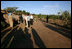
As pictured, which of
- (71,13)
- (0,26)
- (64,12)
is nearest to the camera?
(0,26)

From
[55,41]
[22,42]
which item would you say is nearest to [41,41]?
[55,41]

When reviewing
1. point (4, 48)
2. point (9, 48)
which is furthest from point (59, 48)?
point (4, 48)

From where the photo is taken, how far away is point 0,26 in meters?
8.91

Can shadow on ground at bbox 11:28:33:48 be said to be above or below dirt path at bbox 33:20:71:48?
below

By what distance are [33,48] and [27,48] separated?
1.06 feet

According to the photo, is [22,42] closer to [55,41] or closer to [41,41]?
[41,41]

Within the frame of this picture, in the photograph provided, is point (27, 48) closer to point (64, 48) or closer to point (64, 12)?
point (64, 48)

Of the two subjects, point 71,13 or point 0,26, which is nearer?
point 0,26

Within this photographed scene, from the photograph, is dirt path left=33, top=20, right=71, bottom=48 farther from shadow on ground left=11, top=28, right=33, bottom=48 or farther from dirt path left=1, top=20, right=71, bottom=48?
shadow on ground left=11, top=28, right=33, bottom=48

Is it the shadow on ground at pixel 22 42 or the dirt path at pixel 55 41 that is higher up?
the dirt path at pixel 55 41

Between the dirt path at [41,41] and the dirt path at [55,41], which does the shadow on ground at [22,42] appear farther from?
the dirt path at [55,41]

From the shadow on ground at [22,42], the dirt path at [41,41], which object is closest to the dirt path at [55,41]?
the dirt path at [41,41]

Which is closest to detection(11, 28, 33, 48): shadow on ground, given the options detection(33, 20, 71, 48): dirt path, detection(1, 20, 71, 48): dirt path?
detection(1, 20, 71, 48): dirt path

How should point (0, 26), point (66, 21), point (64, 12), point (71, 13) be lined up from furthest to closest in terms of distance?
point (64, 12), point (66, 21), point (71, 13), point (0, 26)
